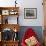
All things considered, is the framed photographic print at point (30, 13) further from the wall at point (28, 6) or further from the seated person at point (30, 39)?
the seated person at point (30, 39)

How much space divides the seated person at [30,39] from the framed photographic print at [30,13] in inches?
19.8

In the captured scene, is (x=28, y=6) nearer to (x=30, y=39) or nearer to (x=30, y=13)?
(x=30, y=13)

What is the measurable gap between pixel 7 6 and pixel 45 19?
59.5 inches

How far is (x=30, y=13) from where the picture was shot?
603 cm

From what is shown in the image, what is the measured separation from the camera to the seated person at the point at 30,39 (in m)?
5.46

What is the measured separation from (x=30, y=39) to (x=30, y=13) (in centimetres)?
107

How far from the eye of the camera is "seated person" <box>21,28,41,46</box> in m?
5.46

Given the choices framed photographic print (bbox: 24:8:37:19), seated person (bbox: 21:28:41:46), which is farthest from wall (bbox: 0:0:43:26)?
seated person (bbox: 21:28:41:46)

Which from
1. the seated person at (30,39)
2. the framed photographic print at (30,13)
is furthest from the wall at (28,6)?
the seated person at (30,39)

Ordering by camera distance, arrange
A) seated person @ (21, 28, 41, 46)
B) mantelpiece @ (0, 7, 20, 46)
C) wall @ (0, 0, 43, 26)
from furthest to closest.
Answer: wall @ (0, 0, 43, 26)
mantelpiece @ (0, 7, 20, 46)
seated person @ (21, 28, 41, 46)

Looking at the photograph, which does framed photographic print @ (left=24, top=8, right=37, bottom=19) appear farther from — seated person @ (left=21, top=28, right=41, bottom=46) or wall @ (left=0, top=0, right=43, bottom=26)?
seated person @ (left=21, top=28, right=41, bottom=46)

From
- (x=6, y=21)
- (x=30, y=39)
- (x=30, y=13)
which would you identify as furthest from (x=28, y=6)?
(x=30, y=39)

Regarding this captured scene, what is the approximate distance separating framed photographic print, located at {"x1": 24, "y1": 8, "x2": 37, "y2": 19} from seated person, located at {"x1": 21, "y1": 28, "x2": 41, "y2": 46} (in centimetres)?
50

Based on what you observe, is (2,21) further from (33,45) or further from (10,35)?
(33,45)
